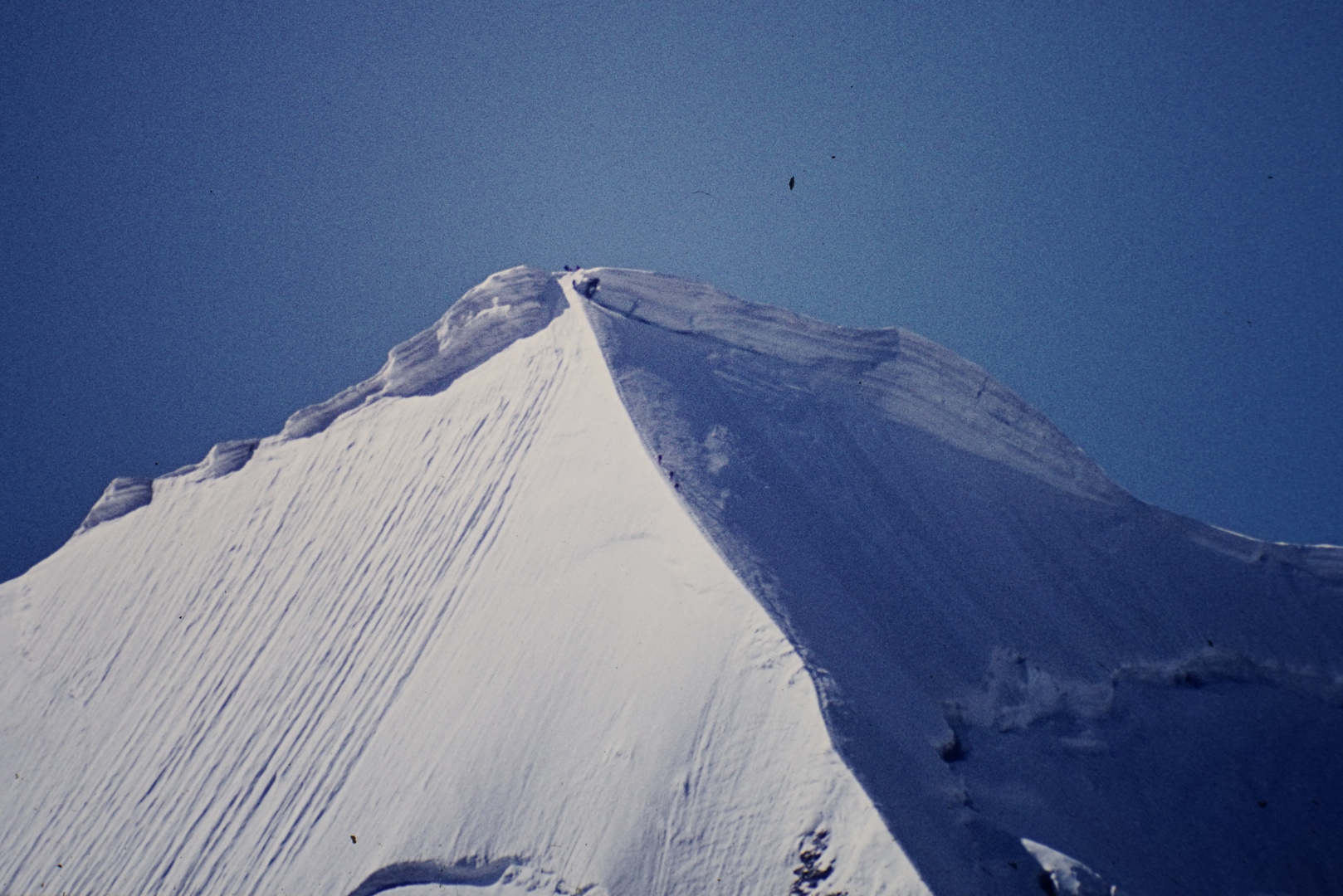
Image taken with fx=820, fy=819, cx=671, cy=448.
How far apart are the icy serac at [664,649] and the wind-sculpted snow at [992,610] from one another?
0.13 ft

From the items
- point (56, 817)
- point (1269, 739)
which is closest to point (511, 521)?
point (56, 817)

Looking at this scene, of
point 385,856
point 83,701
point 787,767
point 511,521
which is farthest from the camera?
point 83,701

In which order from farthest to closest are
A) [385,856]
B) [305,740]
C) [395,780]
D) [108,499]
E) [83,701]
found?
[108,499]
[83,701]
[305,740]
[395,780]
[385,856]

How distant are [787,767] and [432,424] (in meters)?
6.95

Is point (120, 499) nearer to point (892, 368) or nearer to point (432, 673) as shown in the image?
point (432, 673)

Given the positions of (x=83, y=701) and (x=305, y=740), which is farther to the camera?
(x=83, y=701)

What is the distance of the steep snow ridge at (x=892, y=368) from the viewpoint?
946 centimetres

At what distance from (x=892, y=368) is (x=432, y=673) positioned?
648 centimetres

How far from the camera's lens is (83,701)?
9680 millimetres

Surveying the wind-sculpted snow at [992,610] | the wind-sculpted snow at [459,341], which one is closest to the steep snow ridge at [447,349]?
the wind-sculpted snow at [459,341]

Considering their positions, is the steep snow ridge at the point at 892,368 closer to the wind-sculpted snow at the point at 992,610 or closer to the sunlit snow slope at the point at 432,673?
the wind-sculpted snow at the point at 992,610

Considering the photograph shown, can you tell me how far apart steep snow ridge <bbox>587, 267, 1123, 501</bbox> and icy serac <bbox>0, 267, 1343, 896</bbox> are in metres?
0.04

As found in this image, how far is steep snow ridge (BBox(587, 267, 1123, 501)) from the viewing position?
9.46 metres

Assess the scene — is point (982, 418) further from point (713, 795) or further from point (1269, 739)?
point (713, 795)
